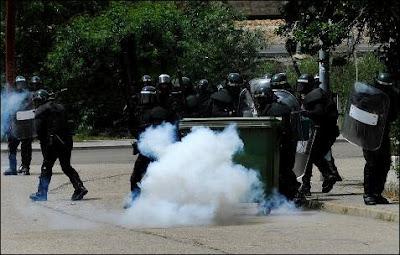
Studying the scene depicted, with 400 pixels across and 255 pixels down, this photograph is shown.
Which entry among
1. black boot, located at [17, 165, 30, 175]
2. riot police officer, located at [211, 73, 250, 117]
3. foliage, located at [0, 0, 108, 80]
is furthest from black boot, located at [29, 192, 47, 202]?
foliage, located at [0, 0, 108, 80]

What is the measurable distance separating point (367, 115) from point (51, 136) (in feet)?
16.1

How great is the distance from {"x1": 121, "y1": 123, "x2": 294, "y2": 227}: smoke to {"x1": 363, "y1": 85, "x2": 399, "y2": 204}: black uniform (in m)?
1.68

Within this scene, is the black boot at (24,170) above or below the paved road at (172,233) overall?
below

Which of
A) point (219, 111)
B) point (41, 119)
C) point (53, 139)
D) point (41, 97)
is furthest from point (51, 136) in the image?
point (219, 111)

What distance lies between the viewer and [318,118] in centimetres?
1591

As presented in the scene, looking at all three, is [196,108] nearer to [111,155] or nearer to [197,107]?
[197,107]

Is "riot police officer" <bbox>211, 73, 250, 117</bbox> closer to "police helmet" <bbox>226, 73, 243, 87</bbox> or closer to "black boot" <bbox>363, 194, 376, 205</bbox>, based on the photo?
"police helmet" <bbox>226, 73, 243, 87</bbox>

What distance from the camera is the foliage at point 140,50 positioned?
32094mm

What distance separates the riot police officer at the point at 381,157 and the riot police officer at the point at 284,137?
1.02 m

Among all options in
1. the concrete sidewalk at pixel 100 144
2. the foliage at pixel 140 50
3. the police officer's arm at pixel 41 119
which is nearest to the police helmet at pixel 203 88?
the police officer's arm at pixel 41 119

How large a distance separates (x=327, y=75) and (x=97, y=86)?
1603 cm

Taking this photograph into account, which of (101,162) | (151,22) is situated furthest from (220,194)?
(151,22)

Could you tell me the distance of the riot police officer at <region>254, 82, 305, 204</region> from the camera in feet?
49.6

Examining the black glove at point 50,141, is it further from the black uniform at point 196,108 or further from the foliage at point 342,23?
the foliage at point 342,23
